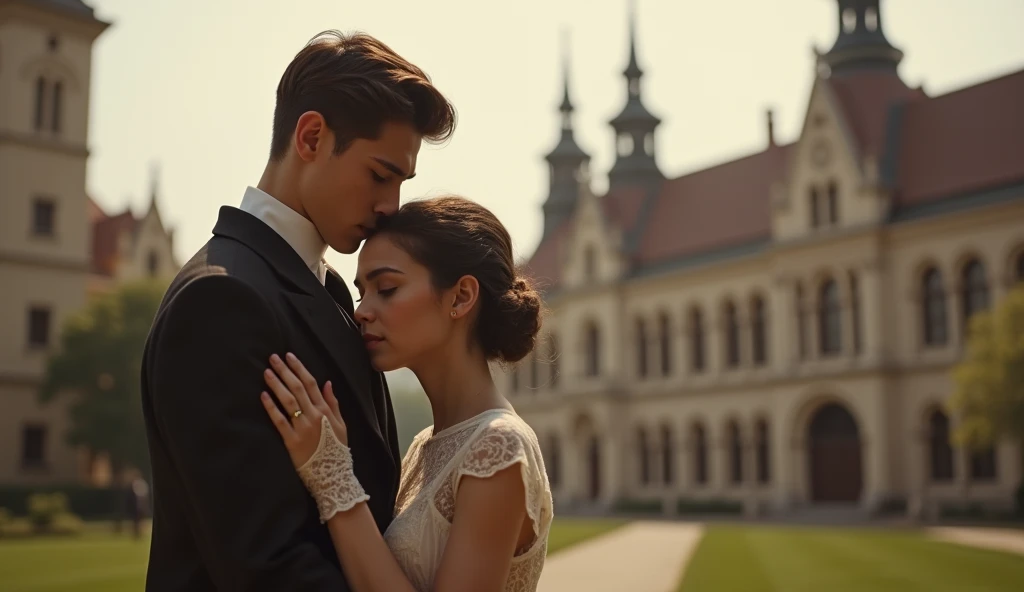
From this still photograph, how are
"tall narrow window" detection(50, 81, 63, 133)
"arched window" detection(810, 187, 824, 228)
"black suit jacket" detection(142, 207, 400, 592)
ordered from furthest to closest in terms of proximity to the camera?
"tall narrow window" detection(50, 81, 63, 133)
"arched window" detection(810, 187, 824, 228)
"black suit jacket" detection(142, 207, 400, 592)

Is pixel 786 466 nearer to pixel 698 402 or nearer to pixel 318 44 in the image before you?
pixel 698 402

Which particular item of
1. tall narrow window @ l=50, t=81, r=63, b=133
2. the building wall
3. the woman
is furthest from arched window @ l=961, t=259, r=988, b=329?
the woman

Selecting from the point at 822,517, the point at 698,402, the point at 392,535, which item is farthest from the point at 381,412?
the point at 698,402

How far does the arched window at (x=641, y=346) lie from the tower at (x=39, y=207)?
26627 millimetres

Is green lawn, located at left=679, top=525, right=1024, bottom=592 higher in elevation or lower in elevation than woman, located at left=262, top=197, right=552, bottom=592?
lower

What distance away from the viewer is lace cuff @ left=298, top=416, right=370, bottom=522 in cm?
288

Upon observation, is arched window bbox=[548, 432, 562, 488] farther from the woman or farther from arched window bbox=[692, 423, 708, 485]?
the woman

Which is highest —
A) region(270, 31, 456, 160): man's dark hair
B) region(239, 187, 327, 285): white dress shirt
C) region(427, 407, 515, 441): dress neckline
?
region(270, 31, 456, 160): man's dark hair

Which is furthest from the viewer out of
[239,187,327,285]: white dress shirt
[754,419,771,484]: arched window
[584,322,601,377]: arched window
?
[584,322,601,377]: arched window

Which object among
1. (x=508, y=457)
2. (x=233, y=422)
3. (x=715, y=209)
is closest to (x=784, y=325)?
(x=715, y=209)

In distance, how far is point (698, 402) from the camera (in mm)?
54000

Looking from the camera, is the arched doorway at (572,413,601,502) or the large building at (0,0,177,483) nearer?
the large building at (0,0,177,483)

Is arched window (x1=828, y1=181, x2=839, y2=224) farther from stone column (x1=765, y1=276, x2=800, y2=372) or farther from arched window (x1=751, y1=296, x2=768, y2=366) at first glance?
arched window (x1=751, y1=296, x2=768, y2=366)

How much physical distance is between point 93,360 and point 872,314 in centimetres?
3129
